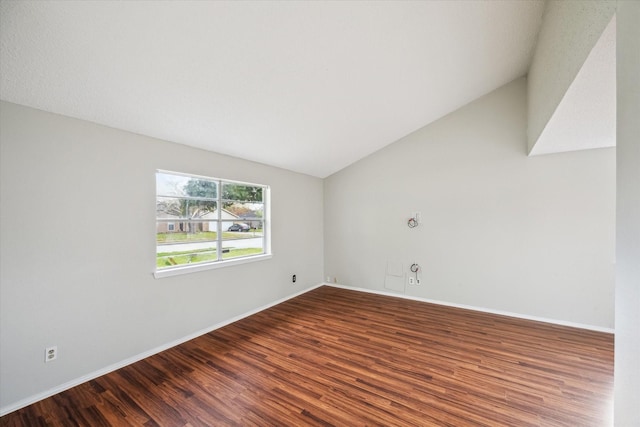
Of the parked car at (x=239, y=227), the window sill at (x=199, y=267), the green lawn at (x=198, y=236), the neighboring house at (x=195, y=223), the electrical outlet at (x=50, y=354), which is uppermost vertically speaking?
the neighboring house at (x=195, y=223)

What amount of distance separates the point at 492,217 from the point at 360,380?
3.07 m

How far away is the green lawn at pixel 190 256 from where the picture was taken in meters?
2.86

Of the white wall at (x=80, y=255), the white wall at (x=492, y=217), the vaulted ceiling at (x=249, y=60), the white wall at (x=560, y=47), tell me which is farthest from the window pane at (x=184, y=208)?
the white wall at (x=560, y=47)

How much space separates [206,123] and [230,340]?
2.49 m

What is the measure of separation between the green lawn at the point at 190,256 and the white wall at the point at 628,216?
3476mm

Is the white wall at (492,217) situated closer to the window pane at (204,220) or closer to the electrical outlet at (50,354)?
the window pane at (204,220)

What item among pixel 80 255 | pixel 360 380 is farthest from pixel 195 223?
pixel 360 380

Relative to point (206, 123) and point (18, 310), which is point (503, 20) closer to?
point (206, 123)

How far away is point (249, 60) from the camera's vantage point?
2045mm

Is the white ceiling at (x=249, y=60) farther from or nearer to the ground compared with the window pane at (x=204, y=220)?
farther from the ground

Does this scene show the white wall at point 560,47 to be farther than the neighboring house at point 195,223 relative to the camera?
No

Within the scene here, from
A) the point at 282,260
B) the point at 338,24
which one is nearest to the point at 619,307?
the point at 338,24

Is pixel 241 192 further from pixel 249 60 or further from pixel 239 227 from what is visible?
pixel 249 60

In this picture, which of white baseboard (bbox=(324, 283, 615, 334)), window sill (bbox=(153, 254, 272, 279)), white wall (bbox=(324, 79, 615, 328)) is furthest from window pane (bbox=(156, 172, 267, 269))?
white baseboard (bbox=(324, 283, 615, 334))
